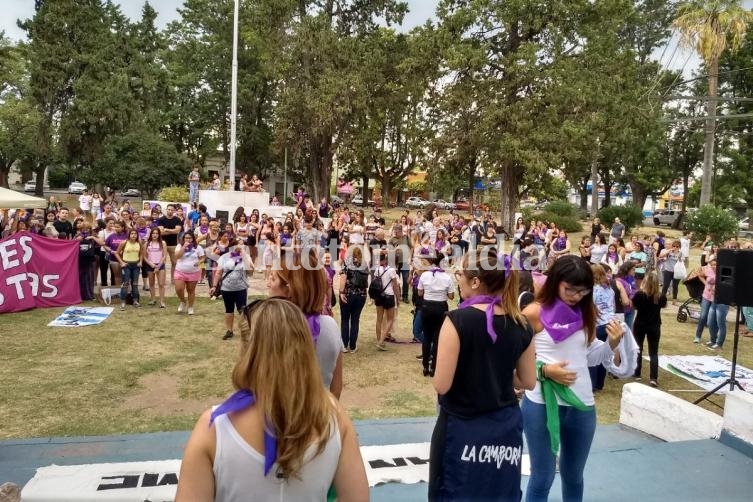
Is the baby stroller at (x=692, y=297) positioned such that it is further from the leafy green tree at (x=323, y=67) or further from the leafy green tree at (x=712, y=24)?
the leafy green tree at (x=323, y=67)

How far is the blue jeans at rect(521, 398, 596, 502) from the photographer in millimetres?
3090

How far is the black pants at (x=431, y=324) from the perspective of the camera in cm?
728

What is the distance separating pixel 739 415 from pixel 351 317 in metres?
4.92

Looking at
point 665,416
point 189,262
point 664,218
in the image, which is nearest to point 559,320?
point 665,416

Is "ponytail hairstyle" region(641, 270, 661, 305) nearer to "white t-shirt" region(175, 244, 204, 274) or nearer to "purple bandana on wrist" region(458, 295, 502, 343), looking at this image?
"purple bandana on wrist" region(458, 295, 502, 343)

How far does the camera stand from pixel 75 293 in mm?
10953

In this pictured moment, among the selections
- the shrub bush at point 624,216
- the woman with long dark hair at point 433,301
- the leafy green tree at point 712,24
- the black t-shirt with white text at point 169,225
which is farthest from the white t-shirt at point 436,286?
the shrub bush at point 624,216

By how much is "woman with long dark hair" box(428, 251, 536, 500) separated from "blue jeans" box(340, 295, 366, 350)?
18.0ft

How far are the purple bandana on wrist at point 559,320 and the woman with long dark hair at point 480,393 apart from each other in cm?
55

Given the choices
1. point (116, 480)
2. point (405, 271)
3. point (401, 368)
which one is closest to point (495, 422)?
point (116, 480)

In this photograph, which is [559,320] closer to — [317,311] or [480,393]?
[480,393]

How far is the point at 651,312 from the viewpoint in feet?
23.6

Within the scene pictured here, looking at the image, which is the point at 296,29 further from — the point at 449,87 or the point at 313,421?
the point at 313,421

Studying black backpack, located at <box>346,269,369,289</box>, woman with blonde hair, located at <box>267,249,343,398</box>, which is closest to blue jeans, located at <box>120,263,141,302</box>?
black backpack, located at <box>346,269,369,289</box>
